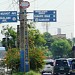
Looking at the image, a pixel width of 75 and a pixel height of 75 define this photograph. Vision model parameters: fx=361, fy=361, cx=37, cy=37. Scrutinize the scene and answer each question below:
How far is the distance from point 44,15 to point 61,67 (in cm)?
671

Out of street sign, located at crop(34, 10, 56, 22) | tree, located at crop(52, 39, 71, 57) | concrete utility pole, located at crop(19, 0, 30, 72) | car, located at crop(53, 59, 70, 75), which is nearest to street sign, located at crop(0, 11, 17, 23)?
street sign, located at crop(34, 10, 56, 22)

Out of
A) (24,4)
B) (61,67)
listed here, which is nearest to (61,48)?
(61,67)

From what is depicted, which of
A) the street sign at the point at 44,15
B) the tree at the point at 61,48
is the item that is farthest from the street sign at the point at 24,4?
the tree at the point at 61,48

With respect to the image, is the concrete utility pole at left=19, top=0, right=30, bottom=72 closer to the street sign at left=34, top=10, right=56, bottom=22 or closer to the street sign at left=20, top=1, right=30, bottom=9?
the street sign at left=20, top=1, right=30, bottom=9

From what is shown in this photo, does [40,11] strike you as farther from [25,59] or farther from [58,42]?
[58,42]

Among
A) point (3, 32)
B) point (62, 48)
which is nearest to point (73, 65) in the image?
point (3, 32)

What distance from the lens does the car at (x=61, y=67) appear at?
117ft

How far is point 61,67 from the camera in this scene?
35.8 meters

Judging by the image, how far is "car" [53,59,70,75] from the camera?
1407 inches

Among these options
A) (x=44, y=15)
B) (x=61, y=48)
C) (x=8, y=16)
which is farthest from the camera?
(x=61, y=48)

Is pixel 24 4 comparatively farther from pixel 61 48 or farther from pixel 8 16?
pixel 61 48

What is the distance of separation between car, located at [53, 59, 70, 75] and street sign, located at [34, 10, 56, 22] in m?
5.47

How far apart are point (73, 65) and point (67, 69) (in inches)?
34.4

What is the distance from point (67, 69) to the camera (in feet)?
118
